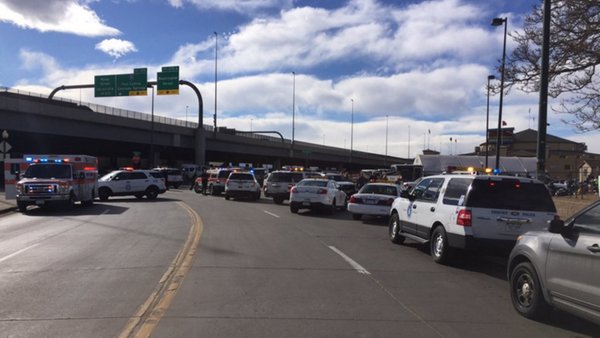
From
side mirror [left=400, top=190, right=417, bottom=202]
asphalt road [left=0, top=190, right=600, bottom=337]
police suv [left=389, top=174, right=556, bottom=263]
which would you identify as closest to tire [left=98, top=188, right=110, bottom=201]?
asphalt road [left=0, top=190, right=600, bottom=337]

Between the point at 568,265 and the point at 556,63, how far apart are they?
12.3 meters

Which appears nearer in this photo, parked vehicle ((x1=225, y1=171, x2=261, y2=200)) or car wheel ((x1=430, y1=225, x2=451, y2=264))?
car wheel ((x1=430, y1=225, x2=451, y2=264))

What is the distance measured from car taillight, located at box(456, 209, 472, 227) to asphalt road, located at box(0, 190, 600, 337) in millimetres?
908

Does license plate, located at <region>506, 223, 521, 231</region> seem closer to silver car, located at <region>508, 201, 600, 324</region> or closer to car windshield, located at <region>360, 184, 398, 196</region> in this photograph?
silver car, located at <region>508, 201, 600, 324</region>

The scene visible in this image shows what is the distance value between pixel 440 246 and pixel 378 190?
997 cm

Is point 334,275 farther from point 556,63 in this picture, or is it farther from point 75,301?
point 556,63

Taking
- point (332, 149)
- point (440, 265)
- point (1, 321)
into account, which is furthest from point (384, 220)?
point (332, 149)

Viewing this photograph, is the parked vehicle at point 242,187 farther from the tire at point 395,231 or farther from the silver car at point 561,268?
the silver car at point 561,268

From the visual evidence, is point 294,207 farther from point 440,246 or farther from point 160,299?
point 160,299

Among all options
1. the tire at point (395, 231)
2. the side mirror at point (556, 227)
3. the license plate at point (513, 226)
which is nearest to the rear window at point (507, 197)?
the license plate at point (513, 226)

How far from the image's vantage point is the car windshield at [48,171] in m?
22.8

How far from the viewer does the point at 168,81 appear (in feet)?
140

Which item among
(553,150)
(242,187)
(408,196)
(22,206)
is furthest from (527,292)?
(553,150)

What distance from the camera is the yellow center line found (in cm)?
584
